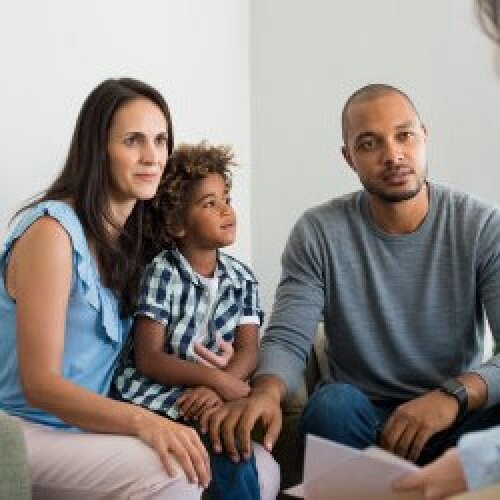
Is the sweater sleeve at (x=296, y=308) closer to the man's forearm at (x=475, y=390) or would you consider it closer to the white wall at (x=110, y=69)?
the man's forearm at (x=475, y=390)

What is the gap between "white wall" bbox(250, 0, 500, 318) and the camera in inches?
95.3

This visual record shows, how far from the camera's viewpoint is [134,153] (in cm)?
150

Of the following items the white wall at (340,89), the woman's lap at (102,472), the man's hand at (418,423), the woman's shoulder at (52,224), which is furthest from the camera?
the white wall at (340,89)

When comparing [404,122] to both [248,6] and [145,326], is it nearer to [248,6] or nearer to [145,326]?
[145,326]

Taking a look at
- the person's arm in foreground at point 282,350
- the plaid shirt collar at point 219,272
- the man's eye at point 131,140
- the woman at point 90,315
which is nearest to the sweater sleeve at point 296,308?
the person's arm in foreground at point 282,350

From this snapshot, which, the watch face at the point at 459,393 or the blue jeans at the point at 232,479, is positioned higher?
the watch face at the point at 459,393

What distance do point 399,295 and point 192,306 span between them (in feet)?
1.50

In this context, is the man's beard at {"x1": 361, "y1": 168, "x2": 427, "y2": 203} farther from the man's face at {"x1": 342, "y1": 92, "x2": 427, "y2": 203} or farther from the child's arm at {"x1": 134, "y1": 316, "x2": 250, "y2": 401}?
the child's arm at {"x1": 134, "y1": 316, "x2": 250, "y2": 401}

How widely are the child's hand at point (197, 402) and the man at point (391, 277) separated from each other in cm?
14

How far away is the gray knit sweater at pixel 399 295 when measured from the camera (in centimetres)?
165

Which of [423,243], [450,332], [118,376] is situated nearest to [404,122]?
[423,243]

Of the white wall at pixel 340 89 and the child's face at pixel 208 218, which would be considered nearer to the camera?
the child's face at pixel 208 218

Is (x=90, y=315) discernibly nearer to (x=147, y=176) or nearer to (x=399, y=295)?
(x=147, y=176)

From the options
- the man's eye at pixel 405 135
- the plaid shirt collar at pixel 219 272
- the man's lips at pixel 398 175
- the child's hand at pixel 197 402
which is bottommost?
the child's hand at pixel 197 402
